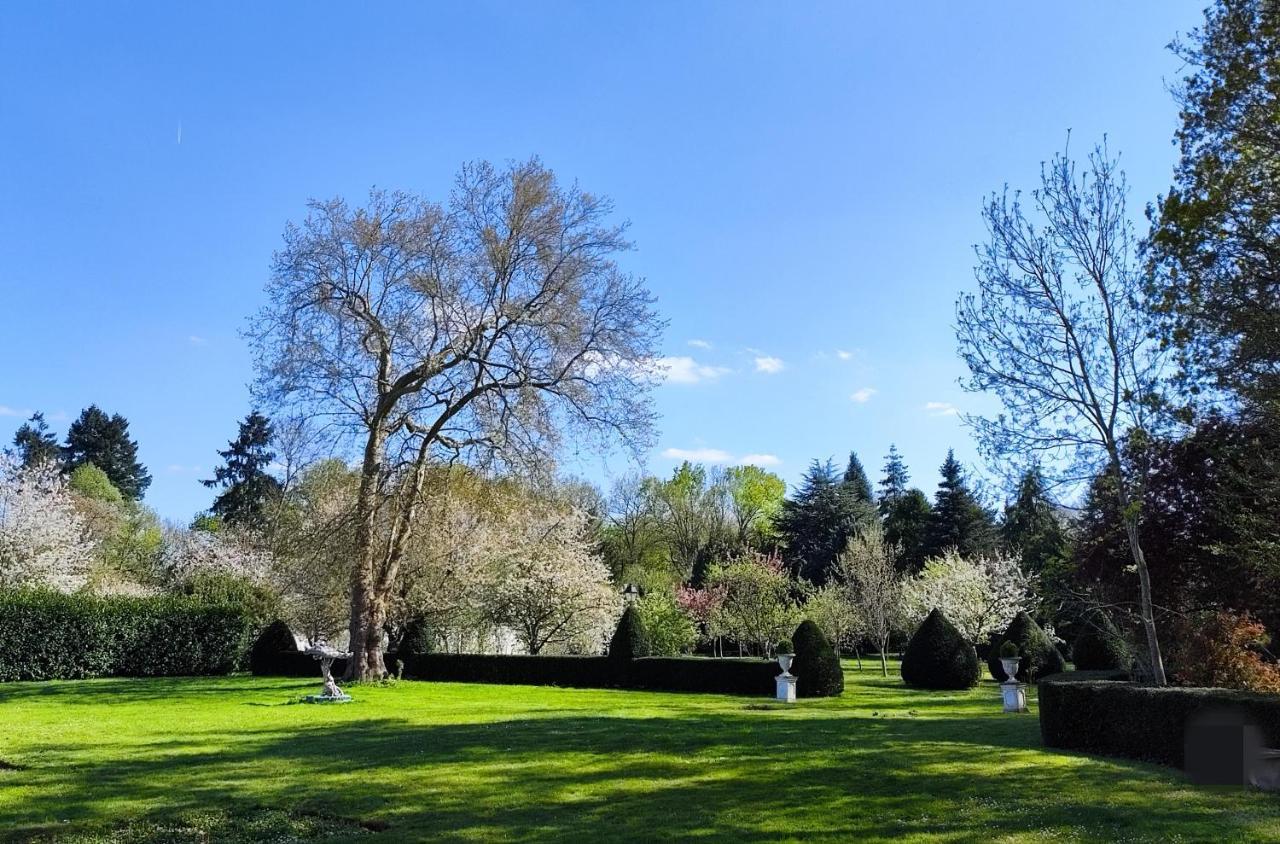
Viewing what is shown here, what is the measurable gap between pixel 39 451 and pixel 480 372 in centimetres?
5340

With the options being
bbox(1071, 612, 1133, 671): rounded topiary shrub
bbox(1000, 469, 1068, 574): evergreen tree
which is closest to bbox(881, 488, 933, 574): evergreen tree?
bbox(1000, 469, 1068, 574): evergreen tree

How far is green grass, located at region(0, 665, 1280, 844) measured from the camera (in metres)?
7.13

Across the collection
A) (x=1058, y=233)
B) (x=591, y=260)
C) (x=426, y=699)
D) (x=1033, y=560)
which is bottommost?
(x=426, y=699)

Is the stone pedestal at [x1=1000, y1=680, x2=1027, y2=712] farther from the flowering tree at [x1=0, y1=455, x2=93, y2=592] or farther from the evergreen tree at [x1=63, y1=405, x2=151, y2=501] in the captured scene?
the evergreen tree at [x1=63, y1=405, x2=151, y2=501]

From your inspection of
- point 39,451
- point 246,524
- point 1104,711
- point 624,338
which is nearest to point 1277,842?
point 1104,711

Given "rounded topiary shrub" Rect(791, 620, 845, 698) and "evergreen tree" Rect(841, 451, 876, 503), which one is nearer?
"rounded topiary shrub" Rect(791, 620, 845, 698)

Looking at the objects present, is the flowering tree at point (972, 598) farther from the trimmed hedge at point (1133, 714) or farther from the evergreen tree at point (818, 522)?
the trimmed hedge at point (1133, 714)

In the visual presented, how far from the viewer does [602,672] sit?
2756 centimetres

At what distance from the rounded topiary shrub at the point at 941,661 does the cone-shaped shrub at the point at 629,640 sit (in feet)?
25.0

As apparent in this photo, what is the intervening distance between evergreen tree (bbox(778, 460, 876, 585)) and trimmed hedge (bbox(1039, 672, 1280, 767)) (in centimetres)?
4083

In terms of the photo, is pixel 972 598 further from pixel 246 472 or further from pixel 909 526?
pixel 246 472

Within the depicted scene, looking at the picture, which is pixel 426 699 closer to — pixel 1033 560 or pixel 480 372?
pixel 480 372

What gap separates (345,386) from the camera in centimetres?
2466

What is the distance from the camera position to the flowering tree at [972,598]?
34.2 meters
